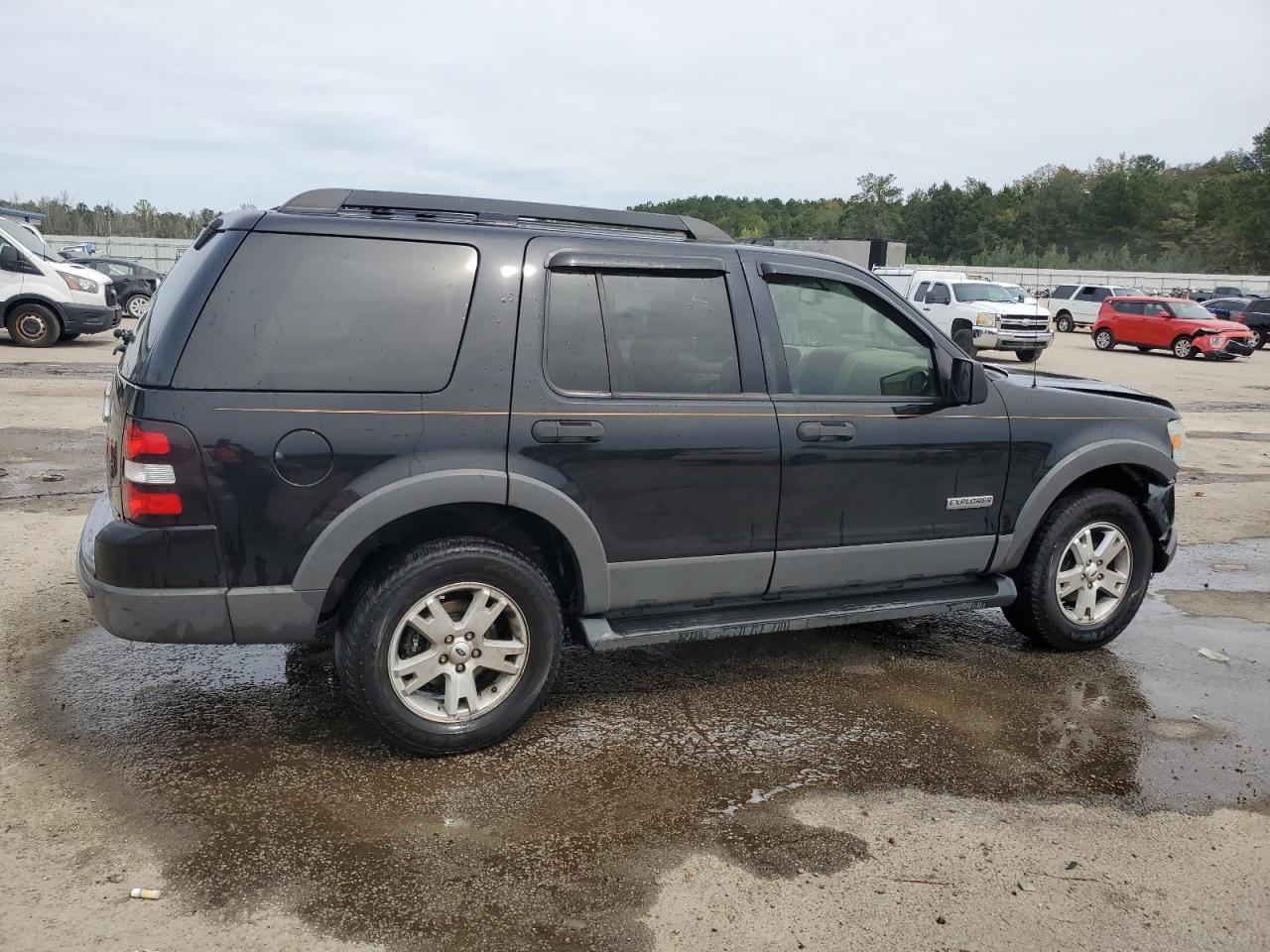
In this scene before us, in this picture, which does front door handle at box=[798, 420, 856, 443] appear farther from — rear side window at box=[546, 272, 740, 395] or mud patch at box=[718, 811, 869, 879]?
mud patch at box=[718, 811, 869, 879]

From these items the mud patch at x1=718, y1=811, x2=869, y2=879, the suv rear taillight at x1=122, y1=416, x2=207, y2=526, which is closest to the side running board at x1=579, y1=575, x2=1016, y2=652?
the mud patch at x1=718, y1=811, x2=869, y2=879

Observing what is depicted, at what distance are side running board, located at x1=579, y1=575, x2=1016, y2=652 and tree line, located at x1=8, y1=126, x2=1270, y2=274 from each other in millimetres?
61047

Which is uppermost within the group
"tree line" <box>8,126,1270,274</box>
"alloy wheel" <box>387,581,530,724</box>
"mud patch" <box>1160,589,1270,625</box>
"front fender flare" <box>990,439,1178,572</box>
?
"tree line" <box>8,126,1270,274</box>

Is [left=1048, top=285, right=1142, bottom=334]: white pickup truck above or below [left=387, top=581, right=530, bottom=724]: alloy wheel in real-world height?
above

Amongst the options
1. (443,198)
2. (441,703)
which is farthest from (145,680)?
(443,198)

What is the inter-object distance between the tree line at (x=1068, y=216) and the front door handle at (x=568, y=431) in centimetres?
6097

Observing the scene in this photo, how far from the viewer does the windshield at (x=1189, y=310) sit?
27.0 m

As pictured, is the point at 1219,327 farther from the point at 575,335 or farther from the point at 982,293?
the point at 575,335

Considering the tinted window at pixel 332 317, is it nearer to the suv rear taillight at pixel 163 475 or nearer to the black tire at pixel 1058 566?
the suv rear taillight at pixel 163 475

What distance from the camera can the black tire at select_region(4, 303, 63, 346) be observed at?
17.7 metres

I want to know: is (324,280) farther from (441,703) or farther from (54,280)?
(54,280)

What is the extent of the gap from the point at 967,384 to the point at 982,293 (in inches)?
860

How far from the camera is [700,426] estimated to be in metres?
4.07

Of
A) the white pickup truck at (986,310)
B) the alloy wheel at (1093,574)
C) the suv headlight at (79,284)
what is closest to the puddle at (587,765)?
the alloy wheel at (1093,574)
